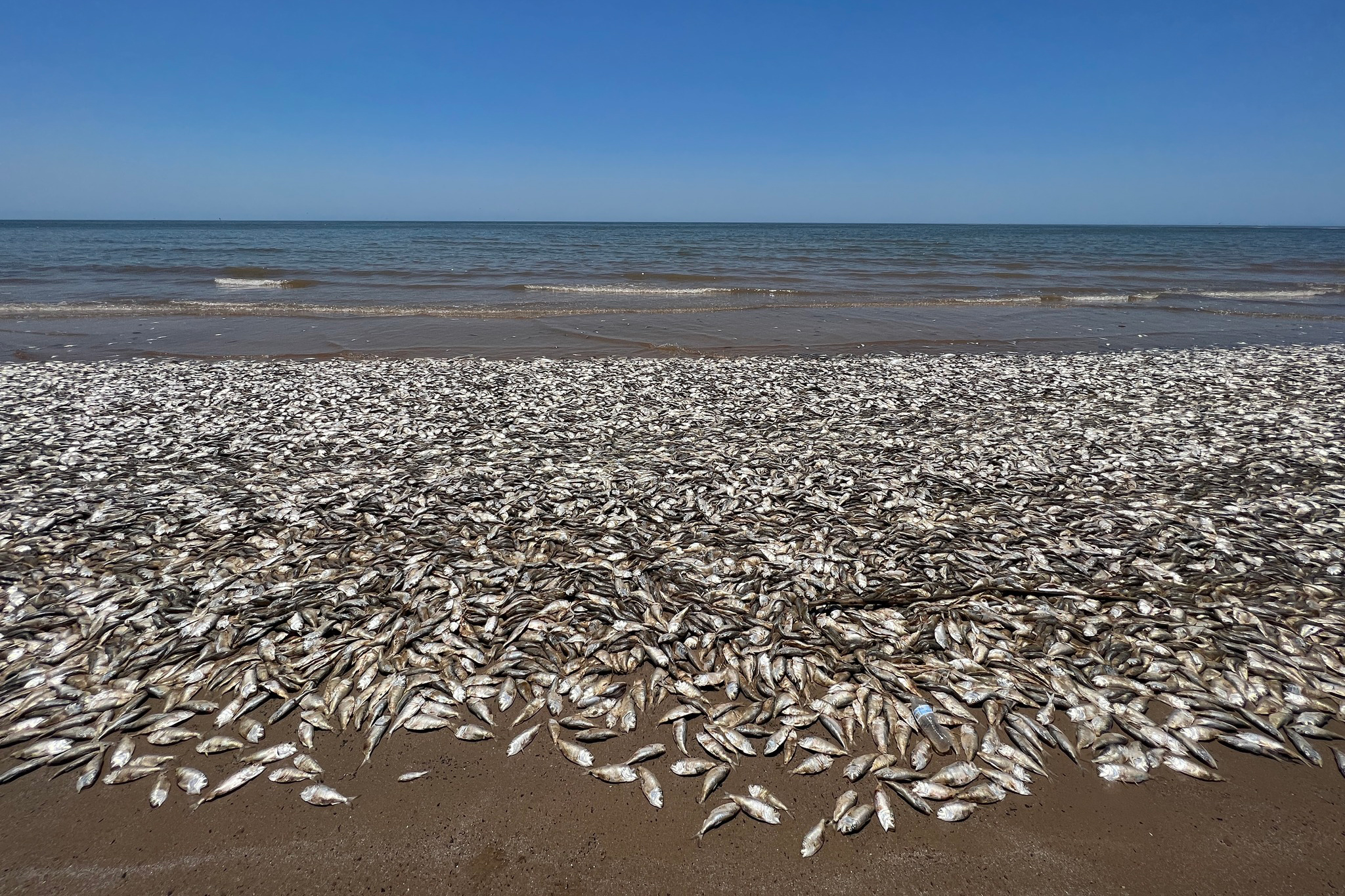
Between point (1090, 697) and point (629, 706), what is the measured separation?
333 cm

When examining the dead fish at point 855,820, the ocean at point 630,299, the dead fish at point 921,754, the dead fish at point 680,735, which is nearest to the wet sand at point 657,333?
the ocean at point 630,299

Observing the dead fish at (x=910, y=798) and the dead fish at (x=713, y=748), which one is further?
the dead fish at (x=713, y=748)

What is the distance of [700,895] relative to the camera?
345 centimetres

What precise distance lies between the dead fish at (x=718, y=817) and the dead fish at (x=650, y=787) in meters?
0.29

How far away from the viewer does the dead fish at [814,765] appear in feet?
13.4

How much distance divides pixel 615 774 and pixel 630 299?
26.0 meters

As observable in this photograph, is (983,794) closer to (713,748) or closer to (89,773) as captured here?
(713,748)

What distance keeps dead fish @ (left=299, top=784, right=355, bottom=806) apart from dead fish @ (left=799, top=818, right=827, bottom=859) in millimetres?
2716

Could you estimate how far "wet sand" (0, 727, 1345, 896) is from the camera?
3.49 meters

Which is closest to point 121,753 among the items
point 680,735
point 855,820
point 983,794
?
point 680,735

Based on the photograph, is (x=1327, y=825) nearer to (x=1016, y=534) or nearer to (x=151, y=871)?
(x=1016, y=534)

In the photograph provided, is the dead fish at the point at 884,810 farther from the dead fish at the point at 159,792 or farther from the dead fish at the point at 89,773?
the dead fish at the point at 89,773

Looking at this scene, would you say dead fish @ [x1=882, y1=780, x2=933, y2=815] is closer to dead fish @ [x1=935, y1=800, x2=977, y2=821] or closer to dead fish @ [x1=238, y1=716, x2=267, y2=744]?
dead fish @ [x1=935, y1=800, x2=977, y2=821]

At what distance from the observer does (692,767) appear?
4125 mm
